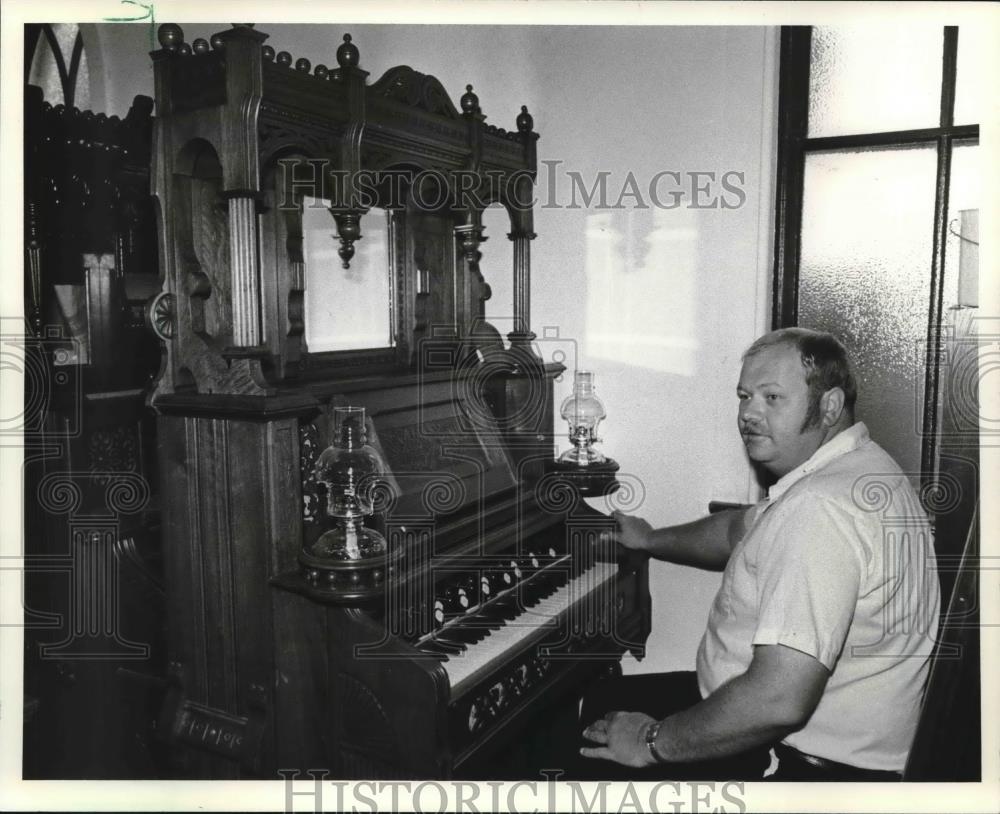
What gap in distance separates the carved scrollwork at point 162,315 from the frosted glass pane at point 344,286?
1.45 ft

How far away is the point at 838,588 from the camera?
1864mm

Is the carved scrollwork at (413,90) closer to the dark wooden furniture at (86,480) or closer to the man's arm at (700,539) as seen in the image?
the dark wooden furniture at (86,480)

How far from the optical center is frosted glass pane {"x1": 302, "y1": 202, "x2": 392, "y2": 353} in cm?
274

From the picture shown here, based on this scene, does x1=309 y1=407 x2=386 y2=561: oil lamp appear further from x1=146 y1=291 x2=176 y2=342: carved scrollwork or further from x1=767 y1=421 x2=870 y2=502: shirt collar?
x1=767 y1=421 x2=870 y2=502: shirt collar

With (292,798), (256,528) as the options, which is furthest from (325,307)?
(292,798)

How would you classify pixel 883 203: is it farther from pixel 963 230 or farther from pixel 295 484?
pixel 295 484

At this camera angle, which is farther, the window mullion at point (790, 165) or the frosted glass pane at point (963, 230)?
the window mullion at point (790, 165)

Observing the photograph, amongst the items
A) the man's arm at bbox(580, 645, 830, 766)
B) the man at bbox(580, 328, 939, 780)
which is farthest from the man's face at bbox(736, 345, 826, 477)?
the man's arm at bbox(580, 645, 830, 766)

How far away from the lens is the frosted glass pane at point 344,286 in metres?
2.74

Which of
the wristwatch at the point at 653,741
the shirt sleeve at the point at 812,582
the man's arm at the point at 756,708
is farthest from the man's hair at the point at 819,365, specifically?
the wristwatch at the point at 653,741

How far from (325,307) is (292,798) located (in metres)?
1.45

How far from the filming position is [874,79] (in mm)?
3078

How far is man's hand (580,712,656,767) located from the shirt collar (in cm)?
69

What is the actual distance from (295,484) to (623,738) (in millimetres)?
1083
